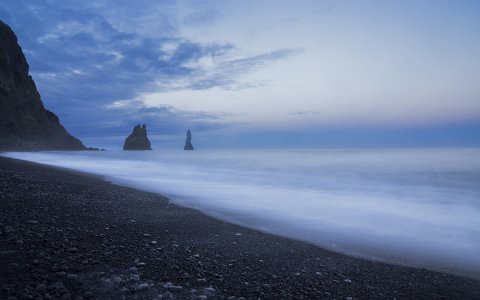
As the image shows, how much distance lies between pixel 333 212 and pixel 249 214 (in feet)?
9.84

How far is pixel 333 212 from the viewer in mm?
10062

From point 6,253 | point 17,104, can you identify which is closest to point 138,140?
point 17,104

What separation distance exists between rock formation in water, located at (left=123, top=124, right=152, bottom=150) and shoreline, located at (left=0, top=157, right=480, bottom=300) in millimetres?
165400

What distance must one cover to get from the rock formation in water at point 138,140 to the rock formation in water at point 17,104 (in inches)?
2738

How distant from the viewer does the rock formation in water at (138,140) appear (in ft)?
540

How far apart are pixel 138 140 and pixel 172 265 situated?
170 m

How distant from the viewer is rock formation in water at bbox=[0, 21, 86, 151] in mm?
65812

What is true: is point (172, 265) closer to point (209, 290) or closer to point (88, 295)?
point (209, 290)

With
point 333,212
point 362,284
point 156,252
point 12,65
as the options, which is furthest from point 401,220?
point 12,65

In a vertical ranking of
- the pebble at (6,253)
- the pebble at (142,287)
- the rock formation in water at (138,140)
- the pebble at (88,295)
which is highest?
the rock formation in water at (138,140)

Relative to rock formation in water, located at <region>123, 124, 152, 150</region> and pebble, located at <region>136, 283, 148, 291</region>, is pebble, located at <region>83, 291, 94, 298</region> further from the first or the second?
rock formation in water, located at <region>123, 124, 152, 150</region>

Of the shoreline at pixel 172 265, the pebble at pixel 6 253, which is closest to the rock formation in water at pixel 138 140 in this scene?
the shoreline at pixel 172 265

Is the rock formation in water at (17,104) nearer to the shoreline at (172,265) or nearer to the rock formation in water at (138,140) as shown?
the rock formation in water at (138,140)

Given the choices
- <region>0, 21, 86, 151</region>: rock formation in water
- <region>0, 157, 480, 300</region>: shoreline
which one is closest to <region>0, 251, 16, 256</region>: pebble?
<region>0, 157, 480, 300</region>: shoreline
